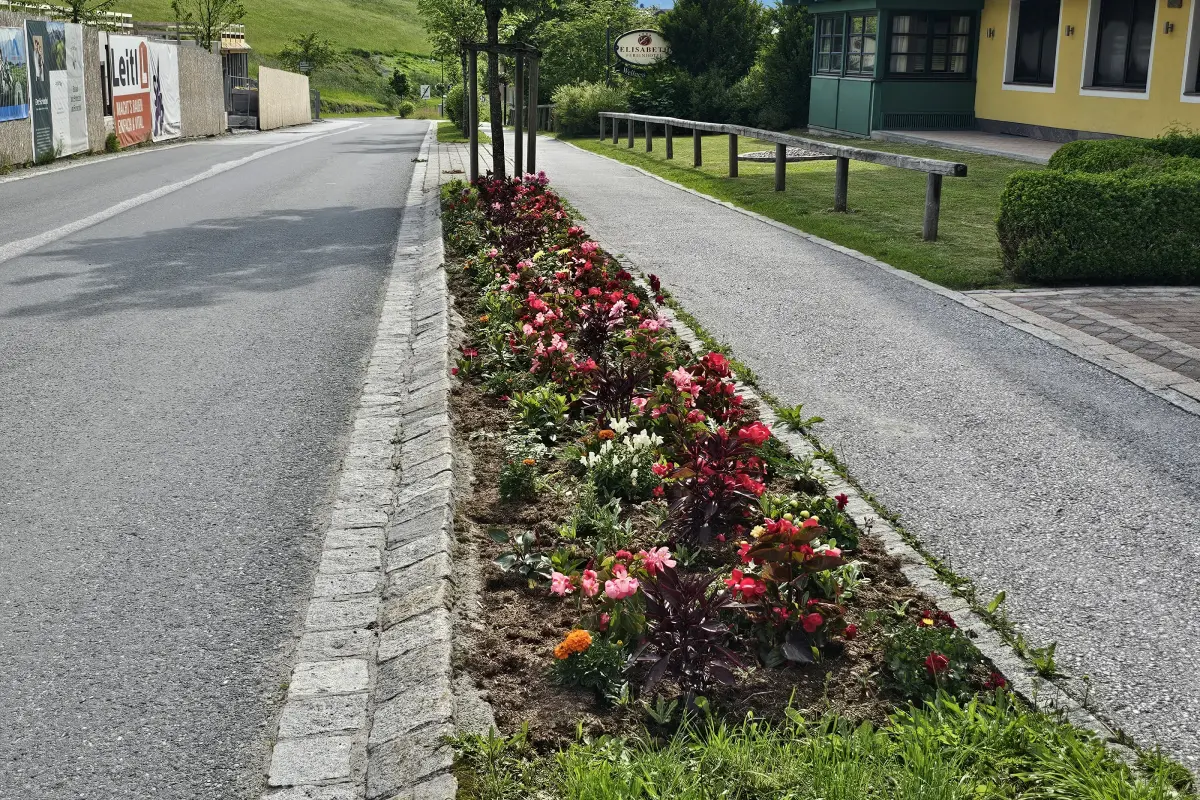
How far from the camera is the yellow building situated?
19969 mm

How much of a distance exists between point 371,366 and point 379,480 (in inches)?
80.1

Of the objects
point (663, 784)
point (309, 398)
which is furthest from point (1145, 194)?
point (663, 784)

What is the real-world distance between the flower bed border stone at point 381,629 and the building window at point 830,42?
25.3 m

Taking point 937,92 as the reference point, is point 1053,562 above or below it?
below

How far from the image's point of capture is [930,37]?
27156 mm

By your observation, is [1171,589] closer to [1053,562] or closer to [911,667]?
[1053,562]

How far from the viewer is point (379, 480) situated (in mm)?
5051

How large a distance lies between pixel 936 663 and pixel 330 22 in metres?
134

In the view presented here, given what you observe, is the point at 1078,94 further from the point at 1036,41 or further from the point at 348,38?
the point at 348,38

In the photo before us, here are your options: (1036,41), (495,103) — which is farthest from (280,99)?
(495,103)

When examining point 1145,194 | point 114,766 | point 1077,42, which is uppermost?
point 1077,42

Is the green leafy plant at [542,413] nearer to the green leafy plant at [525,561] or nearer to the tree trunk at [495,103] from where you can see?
the green leafy plant at [525,561]

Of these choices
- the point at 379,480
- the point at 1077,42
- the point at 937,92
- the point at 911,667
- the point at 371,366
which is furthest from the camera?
the point at 937,92

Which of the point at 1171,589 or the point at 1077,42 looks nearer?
the point at 1171,589
